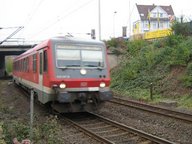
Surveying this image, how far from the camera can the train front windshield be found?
13594 millimetres

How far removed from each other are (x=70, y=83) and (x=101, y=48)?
1.90 meters

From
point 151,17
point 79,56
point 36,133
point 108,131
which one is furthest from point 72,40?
point 151,17

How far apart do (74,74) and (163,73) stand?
9440mm

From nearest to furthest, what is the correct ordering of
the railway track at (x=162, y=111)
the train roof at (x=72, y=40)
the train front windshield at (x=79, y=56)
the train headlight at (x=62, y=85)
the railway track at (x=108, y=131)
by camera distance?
the railway track at (x=108, y=131) → the railway track at (x=162, y=111) → the train headlight at (x=62, y=85) → the train front windshield at (x=79, y=56) → the train roof at (x=72, y=40)

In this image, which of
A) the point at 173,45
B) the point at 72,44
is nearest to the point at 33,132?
the point at 72,44

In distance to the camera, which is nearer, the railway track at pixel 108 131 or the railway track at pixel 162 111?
the railway track at pixel 108 131

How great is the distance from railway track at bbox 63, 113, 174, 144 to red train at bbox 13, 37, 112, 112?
0.55 metres

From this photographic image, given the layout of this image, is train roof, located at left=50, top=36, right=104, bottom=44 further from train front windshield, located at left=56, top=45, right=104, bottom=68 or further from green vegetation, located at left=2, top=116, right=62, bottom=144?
green vegetation, located at left=2, top=116, right=62, bottom=144

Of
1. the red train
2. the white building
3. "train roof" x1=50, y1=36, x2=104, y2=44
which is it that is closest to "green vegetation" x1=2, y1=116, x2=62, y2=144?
the red train

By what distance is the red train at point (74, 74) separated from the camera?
13211mm

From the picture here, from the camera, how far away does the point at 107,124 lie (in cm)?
1268

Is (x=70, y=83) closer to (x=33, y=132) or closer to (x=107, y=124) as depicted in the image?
(x=107, y=124)

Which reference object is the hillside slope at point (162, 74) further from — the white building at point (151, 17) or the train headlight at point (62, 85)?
the white building at point (151, 17)

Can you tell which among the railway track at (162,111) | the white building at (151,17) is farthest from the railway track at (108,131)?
the white building at (151,17)
